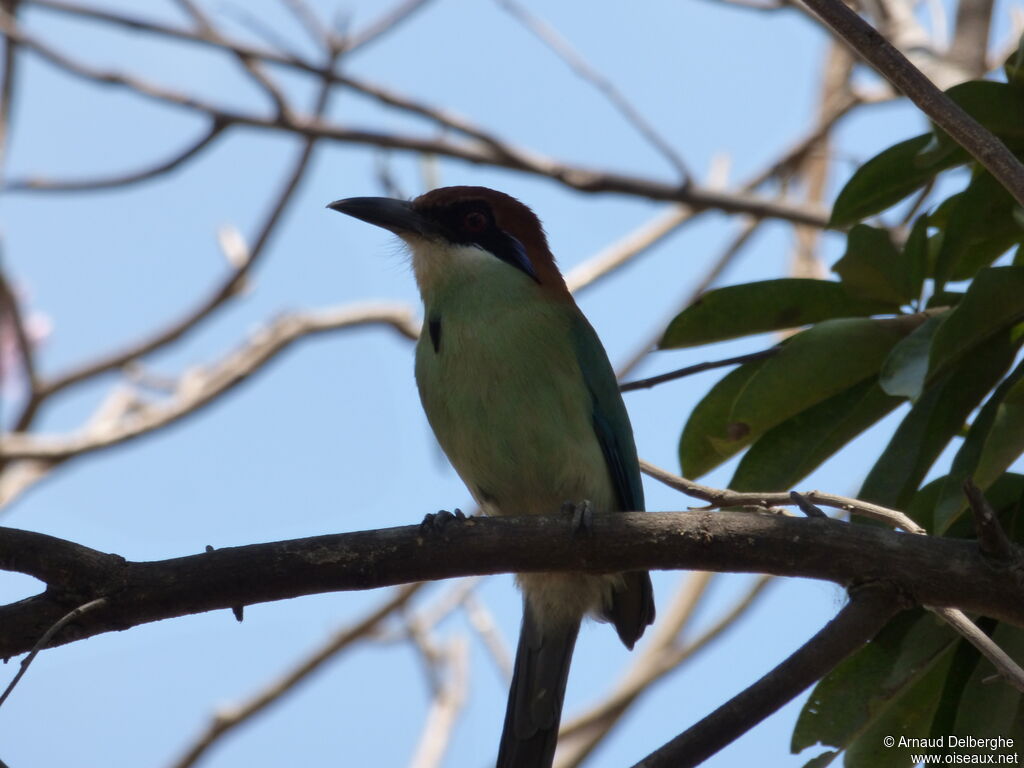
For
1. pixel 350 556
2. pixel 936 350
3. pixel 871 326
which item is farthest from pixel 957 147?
pixel 350 556

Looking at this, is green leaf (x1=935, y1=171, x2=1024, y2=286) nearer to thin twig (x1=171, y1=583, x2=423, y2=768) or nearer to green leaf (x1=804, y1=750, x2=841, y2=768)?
green leaf (x1=804, y1=750, x2=841, y2=768)

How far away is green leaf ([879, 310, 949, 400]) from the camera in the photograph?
2666 millimetres

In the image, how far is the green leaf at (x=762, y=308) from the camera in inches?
134

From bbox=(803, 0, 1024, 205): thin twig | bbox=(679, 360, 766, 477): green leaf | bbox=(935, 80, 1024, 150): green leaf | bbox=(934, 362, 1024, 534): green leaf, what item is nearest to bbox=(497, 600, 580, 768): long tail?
bbox=(679, 360, 766, 477): green leaf

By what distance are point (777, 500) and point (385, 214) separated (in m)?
2.19

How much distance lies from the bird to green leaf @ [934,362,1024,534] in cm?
109

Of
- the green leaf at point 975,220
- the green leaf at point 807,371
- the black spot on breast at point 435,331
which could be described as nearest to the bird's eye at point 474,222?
the black spot on breast at point 435,331

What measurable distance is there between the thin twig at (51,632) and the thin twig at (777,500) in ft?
4.45

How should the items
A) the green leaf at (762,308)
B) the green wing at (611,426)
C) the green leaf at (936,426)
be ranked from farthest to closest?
the green wing at (611,426), the green leaf at (762,308), the green leaf at (936,426)

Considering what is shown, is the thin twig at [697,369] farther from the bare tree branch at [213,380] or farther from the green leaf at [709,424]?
the bare tree branch at [213,380]

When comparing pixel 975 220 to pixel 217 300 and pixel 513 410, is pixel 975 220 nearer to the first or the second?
pixel 513 410

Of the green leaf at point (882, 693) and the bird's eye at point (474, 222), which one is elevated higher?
the bird's eye at point (474, 222)

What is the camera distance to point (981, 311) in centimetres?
278

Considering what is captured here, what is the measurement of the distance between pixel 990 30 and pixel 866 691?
11.7ft
